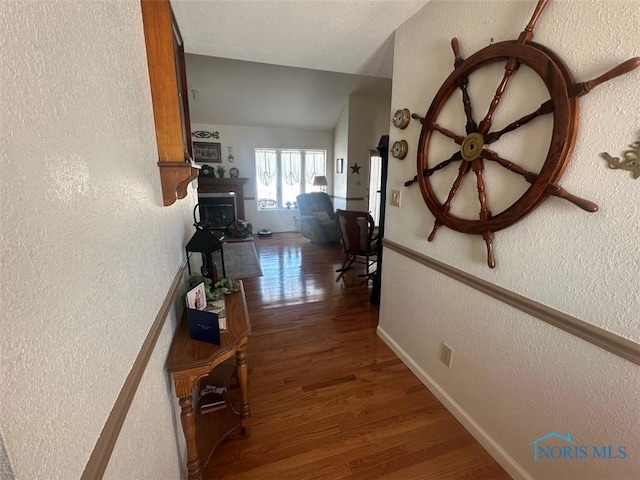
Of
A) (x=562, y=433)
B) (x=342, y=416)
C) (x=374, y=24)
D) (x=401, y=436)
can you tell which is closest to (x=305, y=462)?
(x=342, y=416)

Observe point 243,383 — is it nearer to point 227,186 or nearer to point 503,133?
point 503,133

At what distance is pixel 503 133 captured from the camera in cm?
122

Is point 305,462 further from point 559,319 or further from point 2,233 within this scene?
point 2,233

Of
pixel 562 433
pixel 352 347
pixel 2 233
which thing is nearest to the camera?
pixel 2 233

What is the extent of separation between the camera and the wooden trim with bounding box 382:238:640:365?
2.95 ft

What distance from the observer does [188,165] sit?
1.12 metres

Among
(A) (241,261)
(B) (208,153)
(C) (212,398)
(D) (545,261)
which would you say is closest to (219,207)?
(B) (208,153)

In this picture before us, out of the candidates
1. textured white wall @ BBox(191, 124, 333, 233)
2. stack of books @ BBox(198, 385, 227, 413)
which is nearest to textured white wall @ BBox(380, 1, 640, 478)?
stack of books @ BBox(198, 385, 227, 413)

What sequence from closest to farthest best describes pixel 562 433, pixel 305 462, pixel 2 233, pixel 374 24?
1. pixel 2 233
2. pixel 562 433
3. pixel 305 462
4. pixel 374 24

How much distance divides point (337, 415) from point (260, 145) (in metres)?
5.93

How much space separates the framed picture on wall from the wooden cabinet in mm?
5531

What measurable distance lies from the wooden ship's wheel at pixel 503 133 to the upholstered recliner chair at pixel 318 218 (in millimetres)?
3716

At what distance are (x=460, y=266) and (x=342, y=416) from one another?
109 cm

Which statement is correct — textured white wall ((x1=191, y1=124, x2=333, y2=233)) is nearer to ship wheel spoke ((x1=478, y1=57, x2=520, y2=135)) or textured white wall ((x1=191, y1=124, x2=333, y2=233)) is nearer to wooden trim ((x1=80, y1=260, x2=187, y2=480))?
ship wheel spoke ((x1=478, y1=57, x2=520, y2=135))
